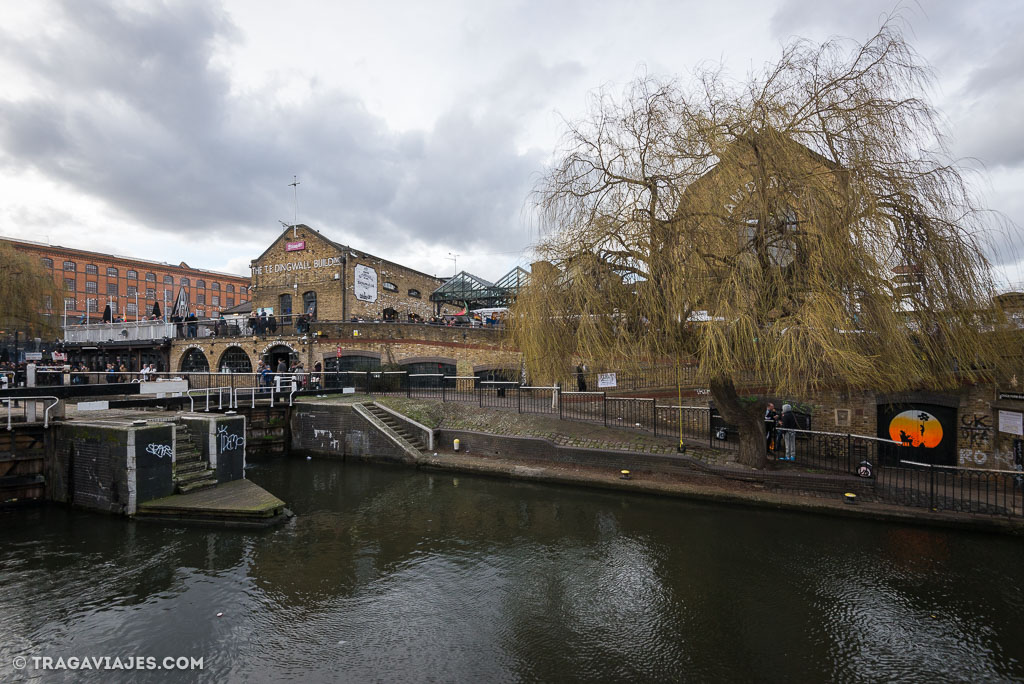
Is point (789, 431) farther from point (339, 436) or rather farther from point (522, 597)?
point (339, 436)

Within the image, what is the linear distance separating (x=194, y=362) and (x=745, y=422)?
27702mm

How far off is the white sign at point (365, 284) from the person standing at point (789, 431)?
853 inches

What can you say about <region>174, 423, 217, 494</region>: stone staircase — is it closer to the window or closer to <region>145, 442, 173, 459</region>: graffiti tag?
<region>145, 442, 173, 459</region>: graffiti tag

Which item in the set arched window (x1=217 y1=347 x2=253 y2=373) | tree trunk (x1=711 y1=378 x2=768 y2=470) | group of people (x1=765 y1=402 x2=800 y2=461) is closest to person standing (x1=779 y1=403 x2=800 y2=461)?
group of people (x1=765 y1=402 x2=800 y2=461)

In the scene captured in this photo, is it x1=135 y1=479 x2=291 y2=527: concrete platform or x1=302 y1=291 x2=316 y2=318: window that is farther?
x1=302 y1=291 x2=316 y2=318: window

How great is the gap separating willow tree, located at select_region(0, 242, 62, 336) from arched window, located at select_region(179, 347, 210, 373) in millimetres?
8263

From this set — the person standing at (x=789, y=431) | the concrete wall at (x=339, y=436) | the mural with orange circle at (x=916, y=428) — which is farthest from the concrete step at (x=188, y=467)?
the mural with orange circle at (x=916, y=428)

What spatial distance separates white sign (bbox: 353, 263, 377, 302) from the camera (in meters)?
26.9

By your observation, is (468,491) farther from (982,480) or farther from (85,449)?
(982,480)

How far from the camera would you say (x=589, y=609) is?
6.54 metres

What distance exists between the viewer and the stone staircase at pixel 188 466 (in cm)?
1064

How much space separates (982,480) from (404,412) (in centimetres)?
1592

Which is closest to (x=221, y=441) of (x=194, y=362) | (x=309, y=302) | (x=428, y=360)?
(x=428, y=360)


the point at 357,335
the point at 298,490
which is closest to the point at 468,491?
the point at 298,490
